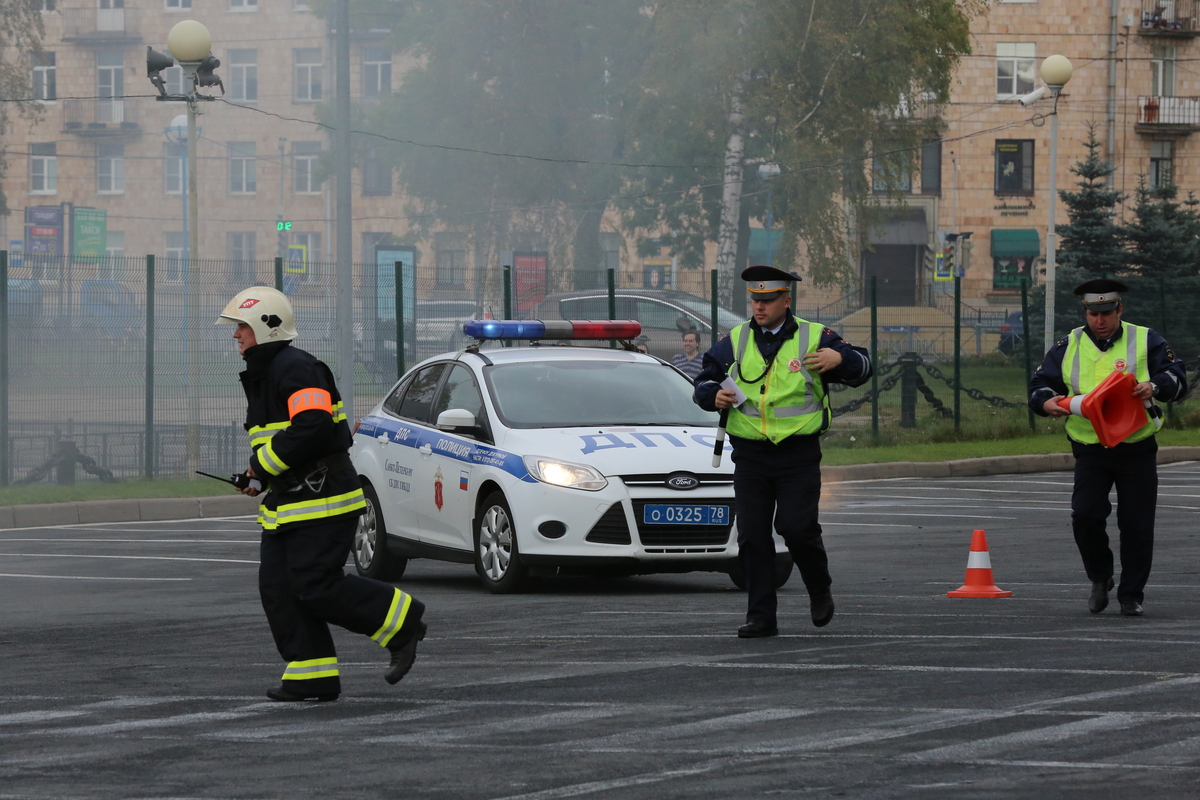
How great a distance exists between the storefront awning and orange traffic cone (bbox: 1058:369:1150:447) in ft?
197

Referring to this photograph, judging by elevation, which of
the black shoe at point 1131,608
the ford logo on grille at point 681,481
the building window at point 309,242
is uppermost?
the building window at point 309,242

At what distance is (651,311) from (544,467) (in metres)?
13.8

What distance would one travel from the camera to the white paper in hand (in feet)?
29.2

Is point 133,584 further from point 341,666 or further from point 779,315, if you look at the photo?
point 779,315

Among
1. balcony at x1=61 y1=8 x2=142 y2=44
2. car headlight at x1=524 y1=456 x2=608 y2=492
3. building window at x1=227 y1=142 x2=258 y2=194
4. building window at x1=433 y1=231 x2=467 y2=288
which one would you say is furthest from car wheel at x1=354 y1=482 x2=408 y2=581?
balcony at x1=61 y1=8 x2=142 y2=44

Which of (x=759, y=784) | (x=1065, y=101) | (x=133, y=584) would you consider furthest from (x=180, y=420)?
(x=1065, y=101)

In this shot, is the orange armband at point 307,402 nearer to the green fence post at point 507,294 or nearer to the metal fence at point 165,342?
the metal fence at point 165,342

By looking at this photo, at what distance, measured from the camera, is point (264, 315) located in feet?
24.0

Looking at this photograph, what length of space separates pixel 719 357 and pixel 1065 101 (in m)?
61.6

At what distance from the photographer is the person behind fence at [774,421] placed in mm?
8914

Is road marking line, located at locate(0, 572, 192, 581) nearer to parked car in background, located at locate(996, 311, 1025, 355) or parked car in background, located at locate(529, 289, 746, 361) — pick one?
Result: parked car in background, located at locate(529, 289, 746, 361)

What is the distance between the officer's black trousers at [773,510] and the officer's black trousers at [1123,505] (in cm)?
173

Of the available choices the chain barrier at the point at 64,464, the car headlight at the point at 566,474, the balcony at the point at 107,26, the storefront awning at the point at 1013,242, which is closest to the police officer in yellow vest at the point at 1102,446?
the car headlight at the point at 566,474

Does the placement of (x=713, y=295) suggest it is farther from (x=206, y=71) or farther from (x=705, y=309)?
(x=206, y=71)
